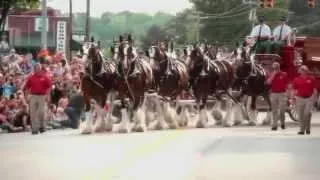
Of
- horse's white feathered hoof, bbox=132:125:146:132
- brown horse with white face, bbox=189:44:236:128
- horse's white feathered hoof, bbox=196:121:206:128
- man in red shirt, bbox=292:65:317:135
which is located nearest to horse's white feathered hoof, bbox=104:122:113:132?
horse's white feathered hoof, bbox=132:125:146:132

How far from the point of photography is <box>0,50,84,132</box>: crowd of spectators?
26.7 metres

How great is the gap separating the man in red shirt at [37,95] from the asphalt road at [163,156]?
31.9 inches

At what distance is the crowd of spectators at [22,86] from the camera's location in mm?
26672

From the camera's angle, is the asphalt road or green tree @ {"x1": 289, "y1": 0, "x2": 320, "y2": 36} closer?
the asphalt road

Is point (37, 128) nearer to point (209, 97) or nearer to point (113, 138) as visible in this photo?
point (113, 138)

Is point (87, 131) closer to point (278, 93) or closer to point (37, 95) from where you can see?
point (37, 95)

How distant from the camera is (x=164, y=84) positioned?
28.5 m

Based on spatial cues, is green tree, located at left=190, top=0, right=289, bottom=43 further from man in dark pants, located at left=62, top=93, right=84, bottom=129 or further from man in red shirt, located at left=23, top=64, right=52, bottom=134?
man in red shirt, located at left=23, top=64, right=52, bottom=134

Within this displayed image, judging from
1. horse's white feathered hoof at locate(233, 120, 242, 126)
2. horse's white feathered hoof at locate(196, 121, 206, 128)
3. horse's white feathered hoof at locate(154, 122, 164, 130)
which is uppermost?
horse's white feathered hoof at locate(154, 122, 164, 130)

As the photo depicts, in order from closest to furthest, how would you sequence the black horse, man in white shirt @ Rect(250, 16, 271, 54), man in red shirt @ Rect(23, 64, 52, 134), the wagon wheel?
man in red shirt @ Rect(23, 64, 52, 134) → the wagon wheel → the black horse → man in white shirt @ Rect(250, 16, 271, 54)

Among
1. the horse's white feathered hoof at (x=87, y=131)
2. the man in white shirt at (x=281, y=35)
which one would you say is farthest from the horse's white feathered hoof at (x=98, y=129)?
the man in white shirt at (x=281, y=35)

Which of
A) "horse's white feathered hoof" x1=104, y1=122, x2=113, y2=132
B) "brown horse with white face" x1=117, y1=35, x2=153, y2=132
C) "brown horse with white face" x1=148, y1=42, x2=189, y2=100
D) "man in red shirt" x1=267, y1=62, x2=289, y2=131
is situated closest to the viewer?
"horse's white feathered hoof" x1=104, y1=122, x2=113, y2=132

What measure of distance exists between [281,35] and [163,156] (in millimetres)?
14029

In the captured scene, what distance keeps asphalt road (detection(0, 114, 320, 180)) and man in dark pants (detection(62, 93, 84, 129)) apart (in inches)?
112
